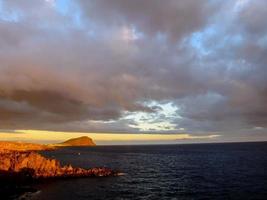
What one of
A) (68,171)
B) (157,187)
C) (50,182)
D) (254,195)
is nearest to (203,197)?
(254,195)

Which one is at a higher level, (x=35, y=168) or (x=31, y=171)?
(x=35, y=168)

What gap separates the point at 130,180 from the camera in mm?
103812

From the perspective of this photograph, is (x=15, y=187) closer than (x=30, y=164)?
Yes

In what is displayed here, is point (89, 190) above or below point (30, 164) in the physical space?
below

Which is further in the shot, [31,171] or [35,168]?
[35,168]

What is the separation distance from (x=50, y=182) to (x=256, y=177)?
6710cm

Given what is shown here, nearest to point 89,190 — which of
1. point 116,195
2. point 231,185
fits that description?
point 116,195

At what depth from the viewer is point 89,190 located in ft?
273

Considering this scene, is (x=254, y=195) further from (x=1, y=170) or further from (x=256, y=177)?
(x=1, y=170)

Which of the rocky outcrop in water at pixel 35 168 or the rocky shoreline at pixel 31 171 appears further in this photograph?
the rocky outcrop in water at pixel 35 168

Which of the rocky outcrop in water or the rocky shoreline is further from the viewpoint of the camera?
the rocky outcrop in water

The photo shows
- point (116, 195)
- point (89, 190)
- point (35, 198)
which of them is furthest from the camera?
point (89, 190)

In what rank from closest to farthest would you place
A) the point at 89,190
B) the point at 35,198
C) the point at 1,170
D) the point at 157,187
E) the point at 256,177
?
the point at 35,198 → the point at 89,190 → the point at 157,187 → the point at 1,170 → the point at 256,177

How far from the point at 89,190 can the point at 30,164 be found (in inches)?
1309
